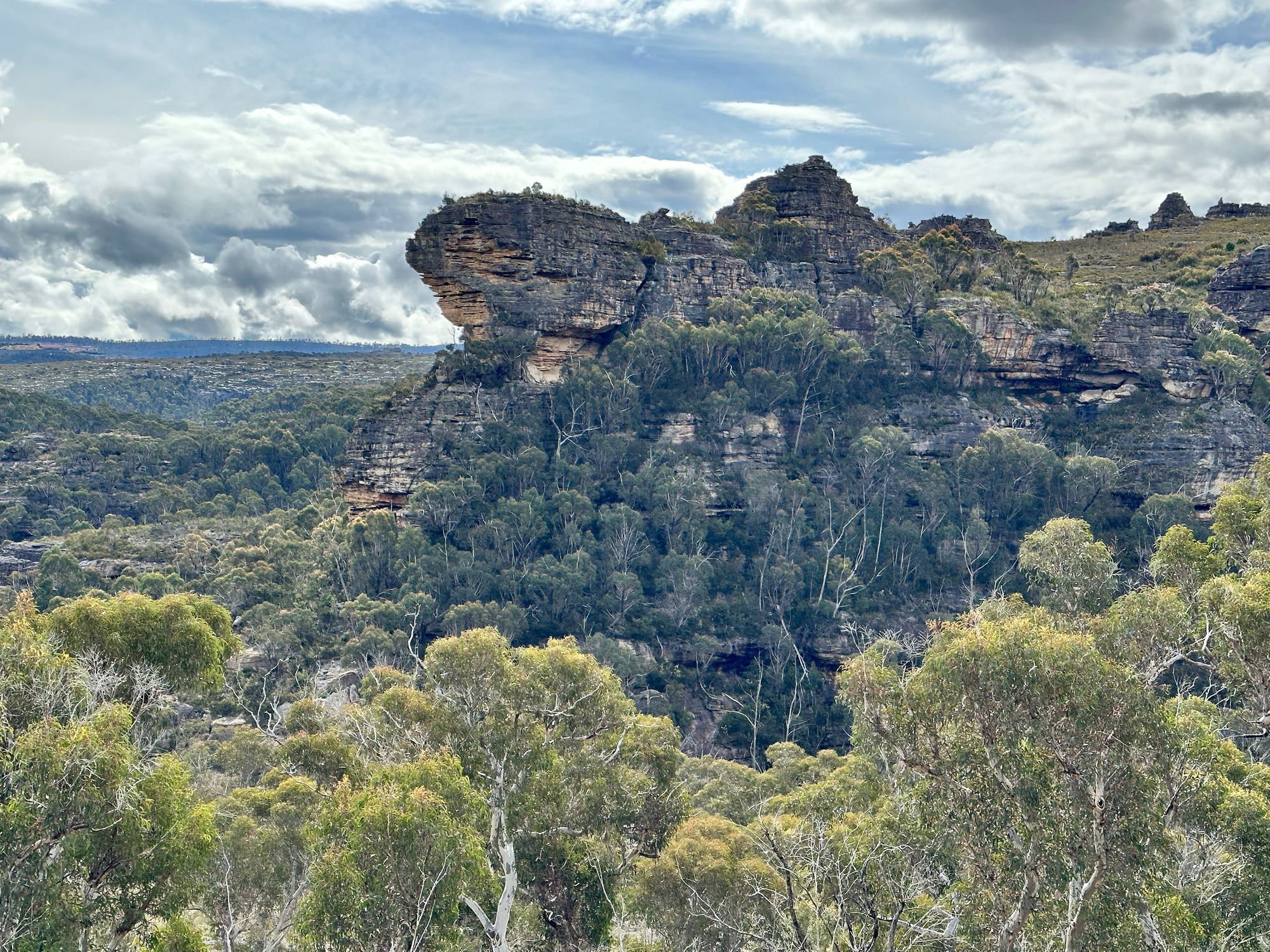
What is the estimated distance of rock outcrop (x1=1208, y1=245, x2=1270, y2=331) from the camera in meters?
68.6

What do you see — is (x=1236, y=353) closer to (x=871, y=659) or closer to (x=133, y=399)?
(x=871, y=659)

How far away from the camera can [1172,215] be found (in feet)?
347

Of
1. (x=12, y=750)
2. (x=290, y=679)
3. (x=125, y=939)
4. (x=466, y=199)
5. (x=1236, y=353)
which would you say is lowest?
(x=290, y=679)

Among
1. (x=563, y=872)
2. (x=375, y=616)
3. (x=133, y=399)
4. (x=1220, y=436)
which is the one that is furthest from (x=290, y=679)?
(x=133, y=399)

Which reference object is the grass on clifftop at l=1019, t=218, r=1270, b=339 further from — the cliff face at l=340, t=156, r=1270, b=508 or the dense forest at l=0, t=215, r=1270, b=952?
the dense forest at l=0, t=215, r=1270, b=952

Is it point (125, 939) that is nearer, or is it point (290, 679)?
point (125, 939)

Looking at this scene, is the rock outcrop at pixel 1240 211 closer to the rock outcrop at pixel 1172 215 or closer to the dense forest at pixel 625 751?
the rock outcrop at pixel 1172 215

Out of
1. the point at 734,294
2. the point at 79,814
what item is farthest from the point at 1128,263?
the point at 79,814

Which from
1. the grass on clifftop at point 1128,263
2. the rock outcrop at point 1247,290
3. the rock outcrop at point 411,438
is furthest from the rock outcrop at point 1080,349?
the rock outcrop at point 411,438

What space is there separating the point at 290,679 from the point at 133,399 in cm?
10605

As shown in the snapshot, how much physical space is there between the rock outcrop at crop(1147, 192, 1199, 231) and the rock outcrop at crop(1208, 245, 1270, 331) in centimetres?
3598

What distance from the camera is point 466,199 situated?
199ft

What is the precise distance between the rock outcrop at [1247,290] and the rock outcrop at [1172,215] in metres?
36.0

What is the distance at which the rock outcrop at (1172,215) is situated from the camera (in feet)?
344
